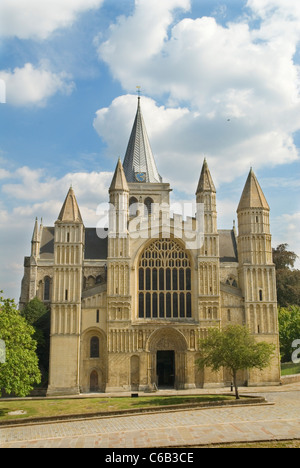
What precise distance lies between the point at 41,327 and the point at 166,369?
13722 millimetres

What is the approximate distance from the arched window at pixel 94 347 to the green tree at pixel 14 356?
12930mm

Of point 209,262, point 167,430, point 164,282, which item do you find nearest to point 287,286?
point 209,262

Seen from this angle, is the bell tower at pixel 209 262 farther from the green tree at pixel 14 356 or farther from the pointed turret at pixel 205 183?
the green tree at pixel 14 356

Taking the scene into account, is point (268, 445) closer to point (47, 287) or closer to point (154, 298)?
point (154, 298)

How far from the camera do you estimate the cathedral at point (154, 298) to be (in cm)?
4616

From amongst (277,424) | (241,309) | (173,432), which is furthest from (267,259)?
(173,432)

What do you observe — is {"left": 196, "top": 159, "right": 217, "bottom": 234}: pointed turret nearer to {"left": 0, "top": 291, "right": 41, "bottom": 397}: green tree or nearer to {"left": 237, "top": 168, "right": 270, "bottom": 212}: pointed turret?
{"left": 237, "top": 168, "right": 270, "bottom": 212}: pointed turret

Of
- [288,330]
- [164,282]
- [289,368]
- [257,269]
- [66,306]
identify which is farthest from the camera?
[288,330]

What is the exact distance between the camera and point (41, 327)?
50656 mm

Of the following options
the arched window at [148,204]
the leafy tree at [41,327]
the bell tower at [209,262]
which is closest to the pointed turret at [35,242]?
the leafy tree at [41,327]

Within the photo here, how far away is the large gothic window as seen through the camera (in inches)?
1903
